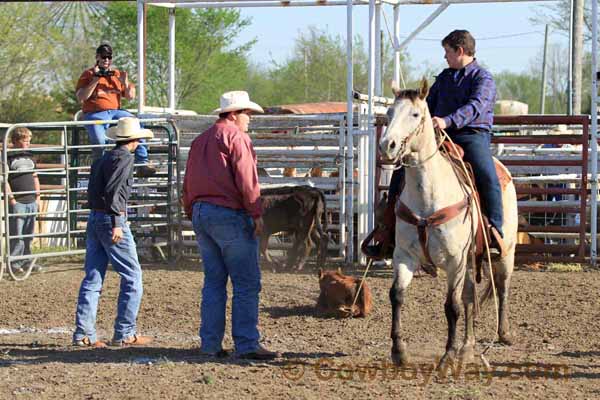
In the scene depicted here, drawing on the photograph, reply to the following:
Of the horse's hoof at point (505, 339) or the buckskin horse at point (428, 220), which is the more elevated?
the buckskin horse at point (428, 220)

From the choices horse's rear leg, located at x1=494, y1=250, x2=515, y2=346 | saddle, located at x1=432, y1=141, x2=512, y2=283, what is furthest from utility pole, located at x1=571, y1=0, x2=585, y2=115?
saddle, located at x1=432, y1=141, x2=512, y2=283

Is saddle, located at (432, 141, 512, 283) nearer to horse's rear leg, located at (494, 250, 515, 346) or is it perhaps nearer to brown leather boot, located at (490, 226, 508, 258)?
brown leather boot, located at (490, 226, 508, 258)

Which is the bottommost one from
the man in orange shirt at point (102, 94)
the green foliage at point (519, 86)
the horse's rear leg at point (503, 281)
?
the horse's rear leg at point (503, 281)

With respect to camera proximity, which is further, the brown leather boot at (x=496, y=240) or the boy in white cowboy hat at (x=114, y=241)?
the boy in white cowboy hat at (x=114, y=241)

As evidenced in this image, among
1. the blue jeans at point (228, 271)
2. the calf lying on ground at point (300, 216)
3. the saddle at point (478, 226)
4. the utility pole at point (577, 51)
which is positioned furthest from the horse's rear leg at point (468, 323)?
the utility pole at point (577, 51)

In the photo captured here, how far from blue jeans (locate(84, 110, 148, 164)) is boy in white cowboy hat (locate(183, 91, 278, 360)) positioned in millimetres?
5495

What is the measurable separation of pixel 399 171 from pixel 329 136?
565 centimetres

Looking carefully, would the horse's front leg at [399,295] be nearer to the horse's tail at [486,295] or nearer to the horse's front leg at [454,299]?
the horse's front leg at [454,299]

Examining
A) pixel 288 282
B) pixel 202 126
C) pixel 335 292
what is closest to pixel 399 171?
pixel 335 292

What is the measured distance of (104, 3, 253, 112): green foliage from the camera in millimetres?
44000

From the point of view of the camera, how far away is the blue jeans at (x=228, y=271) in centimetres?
752

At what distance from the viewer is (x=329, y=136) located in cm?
1338

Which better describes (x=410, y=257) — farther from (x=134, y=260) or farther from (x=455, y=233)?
(x=134, y=260)

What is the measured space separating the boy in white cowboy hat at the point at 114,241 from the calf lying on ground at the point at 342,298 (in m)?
1.90
